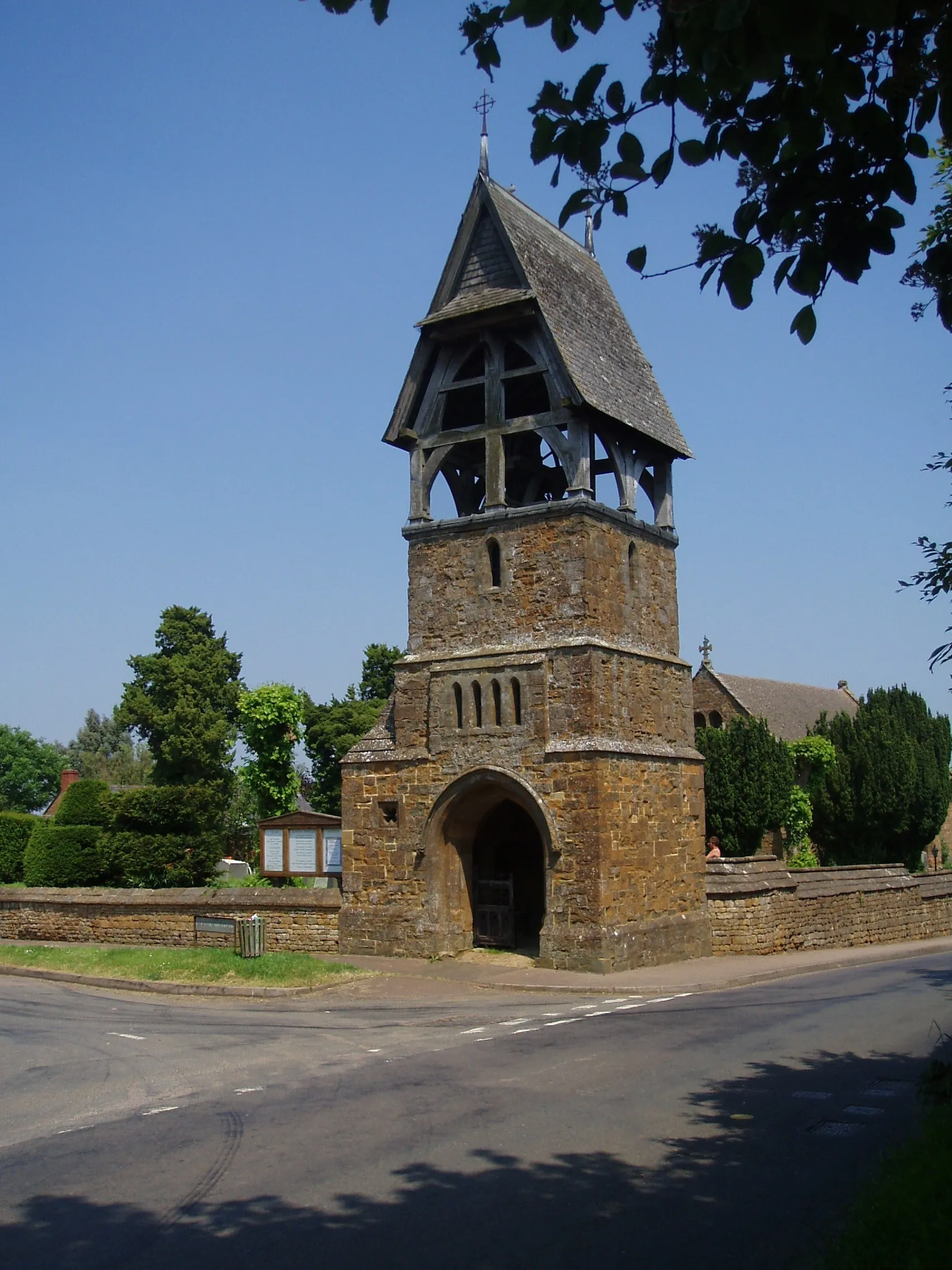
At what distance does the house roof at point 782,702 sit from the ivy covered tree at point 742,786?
547 cm

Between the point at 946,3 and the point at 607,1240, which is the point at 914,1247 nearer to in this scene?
the point at 607,1240

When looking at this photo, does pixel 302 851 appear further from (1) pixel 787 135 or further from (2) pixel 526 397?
(1) pixel 787 135

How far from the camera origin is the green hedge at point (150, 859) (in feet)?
91.9

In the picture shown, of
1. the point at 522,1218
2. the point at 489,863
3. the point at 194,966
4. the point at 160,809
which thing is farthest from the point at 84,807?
the point at 522,1218

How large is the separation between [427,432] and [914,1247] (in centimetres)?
1982

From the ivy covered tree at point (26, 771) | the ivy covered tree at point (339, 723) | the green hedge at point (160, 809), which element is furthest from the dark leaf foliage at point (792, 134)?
the ivy covered tree at point (26, 771)

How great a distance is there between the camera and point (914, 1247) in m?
5.37

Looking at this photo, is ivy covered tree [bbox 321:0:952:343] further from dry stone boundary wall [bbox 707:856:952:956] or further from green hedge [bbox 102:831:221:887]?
green hedge [bbox 102:831:221:887]

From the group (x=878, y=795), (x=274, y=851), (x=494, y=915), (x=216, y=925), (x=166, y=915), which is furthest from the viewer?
(x=878, y=795)

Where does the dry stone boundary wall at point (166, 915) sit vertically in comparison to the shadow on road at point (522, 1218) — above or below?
above

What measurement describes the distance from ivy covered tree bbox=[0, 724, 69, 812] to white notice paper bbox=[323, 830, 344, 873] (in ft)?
190

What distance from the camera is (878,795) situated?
41.0m

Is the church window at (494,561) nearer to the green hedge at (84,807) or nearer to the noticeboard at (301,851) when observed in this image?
the noticeboard at (301,851)

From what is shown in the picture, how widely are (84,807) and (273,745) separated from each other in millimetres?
5813
